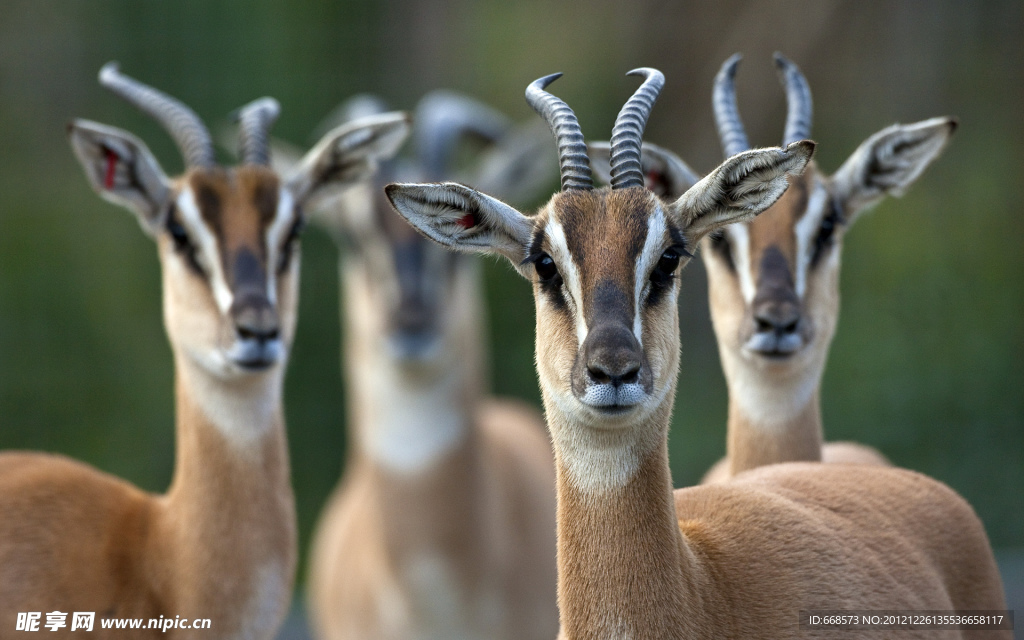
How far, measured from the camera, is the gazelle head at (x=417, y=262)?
7.38 meters

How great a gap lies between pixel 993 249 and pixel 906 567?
737 cm

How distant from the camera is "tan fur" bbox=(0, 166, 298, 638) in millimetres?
4180

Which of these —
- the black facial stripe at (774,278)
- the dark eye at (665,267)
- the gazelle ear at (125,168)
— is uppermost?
the gazelle ear at (125,168)

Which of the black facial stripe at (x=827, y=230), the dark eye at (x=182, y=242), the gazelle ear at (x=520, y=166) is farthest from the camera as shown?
the gazelle ear at (x=520, y=166)

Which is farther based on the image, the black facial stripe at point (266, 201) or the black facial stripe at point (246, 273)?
the black facial stripe at point (266, 201)

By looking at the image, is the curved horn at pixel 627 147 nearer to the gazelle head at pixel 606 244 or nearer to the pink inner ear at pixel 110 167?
the gazelle head at pixel 606 244

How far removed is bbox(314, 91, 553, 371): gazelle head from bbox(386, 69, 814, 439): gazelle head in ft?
11.9

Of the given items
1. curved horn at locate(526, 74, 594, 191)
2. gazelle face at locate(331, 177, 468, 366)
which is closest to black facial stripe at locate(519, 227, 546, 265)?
curved horn at locate(526, 74, 594, 191)

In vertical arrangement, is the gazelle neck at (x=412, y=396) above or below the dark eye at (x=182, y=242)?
below

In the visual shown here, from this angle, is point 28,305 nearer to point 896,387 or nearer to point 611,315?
point 896,387

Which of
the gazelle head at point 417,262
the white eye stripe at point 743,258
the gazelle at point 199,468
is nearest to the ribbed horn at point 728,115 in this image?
the white eye stripe at point 743,258

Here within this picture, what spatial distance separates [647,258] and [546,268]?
0.29 m

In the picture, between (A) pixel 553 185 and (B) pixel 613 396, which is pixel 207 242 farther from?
(A) pixel 553 185

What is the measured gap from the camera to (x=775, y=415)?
4.34 meters
